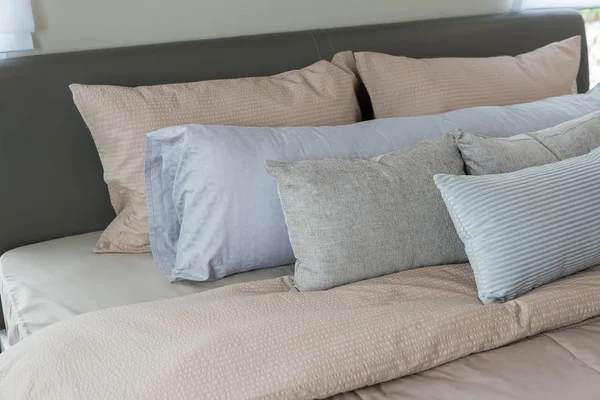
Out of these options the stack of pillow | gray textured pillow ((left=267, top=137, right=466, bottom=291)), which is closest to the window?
the stack of pillow

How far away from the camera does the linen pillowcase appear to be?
1.70m

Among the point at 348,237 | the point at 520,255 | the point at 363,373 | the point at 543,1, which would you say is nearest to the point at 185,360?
the point at 363,373

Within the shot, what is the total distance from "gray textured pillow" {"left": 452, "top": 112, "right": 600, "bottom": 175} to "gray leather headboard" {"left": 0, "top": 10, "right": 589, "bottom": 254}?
0.64 metres

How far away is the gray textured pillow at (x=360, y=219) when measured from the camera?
1585mm

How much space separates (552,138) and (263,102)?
72cm

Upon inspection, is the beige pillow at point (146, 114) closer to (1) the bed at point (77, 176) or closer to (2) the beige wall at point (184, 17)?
(1) the bed at point (77, 176)

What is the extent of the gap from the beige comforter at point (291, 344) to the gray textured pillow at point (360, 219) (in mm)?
66

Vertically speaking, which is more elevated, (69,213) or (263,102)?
(263,102)

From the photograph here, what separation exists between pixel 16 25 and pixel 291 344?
1094 mm

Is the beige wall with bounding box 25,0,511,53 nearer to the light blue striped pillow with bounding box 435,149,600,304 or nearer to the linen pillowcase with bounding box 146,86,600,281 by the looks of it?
the linen pillowcase with bounding box 146,86,600,281

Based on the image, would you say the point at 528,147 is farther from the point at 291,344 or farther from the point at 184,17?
the point at 184,17

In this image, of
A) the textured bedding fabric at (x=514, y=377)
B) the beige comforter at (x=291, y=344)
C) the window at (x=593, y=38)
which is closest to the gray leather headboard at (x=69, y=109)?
the beige comforter at (x=291, y=344)

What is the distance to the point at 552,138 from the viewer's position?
1.87 metres

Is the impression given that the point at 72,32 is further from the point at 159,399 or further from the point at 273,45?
the point at 159,399
